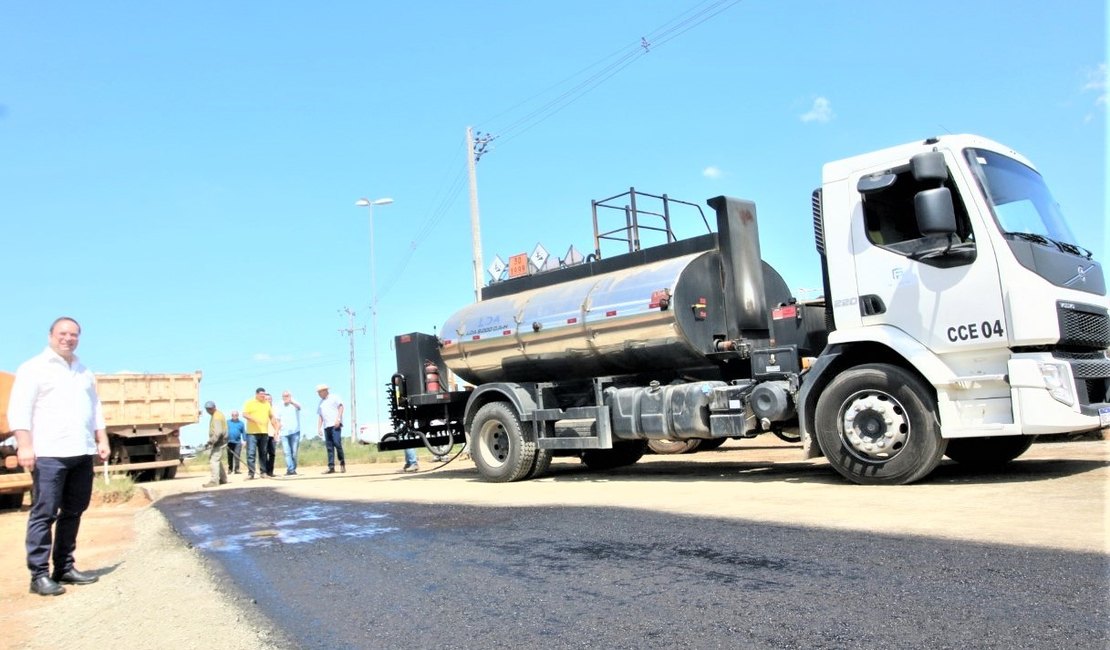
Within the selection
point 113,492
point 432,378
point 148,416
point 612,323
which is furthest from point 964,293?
point 148,416

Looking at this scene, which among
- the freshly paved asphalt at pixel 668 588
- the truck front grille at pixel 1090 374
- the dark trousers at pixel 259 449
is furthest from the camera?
the dark trousers at pixel 259 449

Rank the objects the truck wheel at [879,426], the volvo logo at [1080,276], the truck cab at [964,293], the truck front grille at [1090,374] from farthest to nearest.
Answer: the truck wheel at [879,426], the volvo logo at [1080,276], the truck front grille at [1090,374], the truck cab at [964,293]

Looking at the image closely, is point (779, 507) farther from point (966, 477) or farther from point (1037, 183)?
point (1037, 183)

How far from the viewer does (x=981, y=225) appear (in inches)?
269

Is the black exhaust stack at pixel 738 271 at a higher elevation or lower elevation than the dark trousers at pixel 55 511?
higher

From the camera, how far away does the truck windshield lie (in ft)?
22.6

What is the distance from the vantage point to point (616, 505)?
713 centimetres

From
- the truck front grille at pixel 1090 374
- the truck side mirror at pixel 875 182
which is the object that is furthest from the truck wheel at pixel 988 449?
the truck side mirror at pixel 875 182

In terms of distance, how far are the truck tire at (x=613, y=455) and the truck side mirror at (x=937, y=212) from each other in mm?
6009

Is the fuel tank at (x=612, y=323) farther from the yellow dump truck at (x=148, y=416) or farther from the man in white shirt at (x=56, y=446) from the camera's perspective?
the yellow dump truck at (x=148, y=416)

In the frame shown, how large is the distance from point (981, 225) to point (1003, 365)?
1.17 metres

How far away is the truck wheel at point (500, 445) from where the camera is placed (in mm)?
10516

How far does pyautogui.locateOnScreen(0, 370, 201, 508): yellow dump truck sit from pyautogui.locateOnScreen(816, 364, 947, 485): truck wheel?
48.0 feet

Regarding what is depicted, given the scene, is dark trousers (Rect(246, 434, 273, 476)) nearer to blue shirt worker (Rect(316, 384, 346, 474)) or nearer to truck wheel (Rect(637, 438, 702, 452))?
blue shirt worker (Rect(316, 384, 346, 474))
